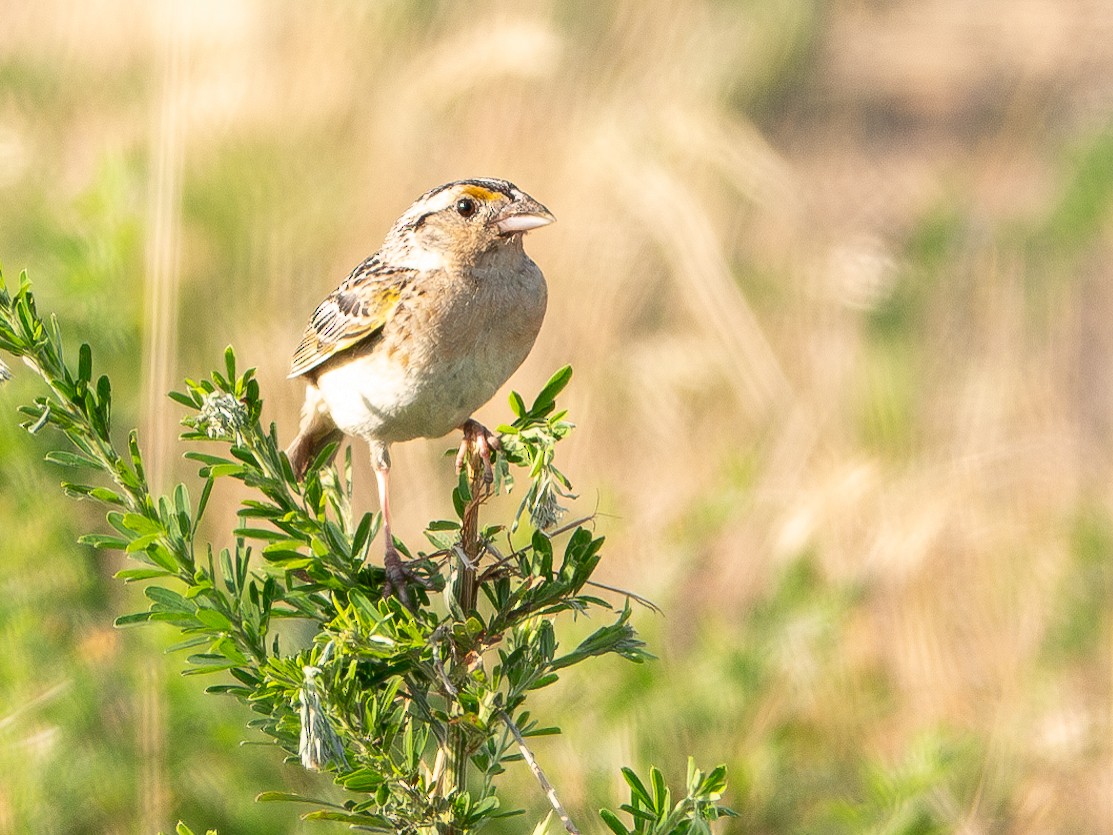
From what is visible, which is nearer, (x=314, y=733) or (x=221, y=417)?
(x=314, y=733)

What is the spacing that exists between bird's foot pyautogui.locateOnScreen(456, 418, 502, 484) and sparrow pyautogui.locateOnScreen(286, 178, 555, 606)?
1 centimetres

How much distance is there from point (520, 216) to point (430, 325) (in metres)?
0.32

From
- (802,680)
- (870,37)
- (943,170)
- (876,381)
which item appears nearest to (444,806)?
(802,680)

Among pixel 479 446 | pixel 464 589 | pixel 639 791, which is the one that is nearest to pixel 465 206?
pixel 479 446

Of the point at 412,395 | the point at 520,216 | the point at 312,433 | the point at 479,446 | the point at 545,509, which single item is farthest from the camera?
the point at 312,433

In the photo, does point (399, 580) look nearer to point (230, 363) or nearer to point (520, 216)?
point (230, 363)

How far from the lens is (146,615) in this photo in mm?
1521

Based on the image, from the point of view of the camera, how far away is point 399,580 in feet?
6.28

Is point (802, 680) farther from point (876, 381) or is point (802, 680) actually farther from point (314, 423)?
point (876, 381)

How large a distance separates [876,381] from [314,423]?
9.88 feet

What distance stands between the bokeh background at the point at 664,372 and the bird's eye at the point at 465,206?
0.85 metres

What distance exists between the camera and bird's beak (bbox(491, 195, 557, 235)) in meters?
2.86

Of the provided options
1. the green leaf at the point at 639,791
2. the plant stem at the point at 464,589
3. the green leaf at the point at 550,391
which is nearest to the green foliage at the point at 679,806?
the green leaf at the point at 639,791

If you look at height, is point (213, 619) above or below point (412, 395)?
below
